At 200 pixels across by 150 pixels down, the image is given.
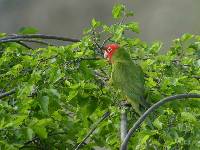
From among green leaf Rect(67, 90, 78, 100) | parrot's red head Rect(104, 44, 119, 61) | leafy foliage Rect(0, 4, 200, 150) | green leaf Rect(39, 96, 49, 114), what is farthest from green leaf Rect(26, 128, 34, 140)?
parrot's red head Rect(104, 44, 119, 61)

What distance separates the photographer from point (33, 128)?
3469 millimetres

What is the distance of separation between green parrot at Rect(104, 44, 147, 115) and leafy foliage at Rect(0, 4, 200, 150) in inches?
2.1

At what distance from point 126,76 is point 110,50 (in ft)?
0.74

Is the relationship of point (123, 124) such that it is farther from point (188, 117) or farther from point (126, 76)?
point (126, 76)

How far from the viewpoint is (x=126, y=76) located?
418cm

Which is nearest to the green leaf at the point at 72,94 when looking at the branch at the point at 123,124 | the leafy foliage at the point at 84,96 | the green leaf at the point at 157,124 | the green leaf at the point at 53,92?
the leafy foliage at the point at 84,96

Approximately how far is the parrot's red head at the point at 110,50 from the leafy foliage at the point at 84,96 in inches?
2.0

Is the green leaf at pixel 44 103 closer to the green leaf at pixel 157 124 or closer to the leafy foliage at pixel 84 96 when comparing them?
the leafy foliage at pixel 84 96

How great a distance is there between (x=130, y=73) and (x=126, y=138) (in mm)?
1309

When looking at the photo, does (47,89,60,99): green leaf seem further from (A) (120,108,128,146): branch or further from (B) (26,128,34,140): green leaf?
(A) (120,108,128,146): branch

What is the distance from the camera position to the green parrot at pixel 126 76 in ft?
12.8

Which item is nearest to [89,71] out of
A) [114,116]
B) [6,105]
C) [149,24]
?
[114,116]

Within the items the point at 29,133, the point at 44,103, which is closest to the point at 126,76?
the point at 44,103

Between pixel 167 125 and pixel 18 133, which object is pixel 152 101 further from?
pixel 18 133
